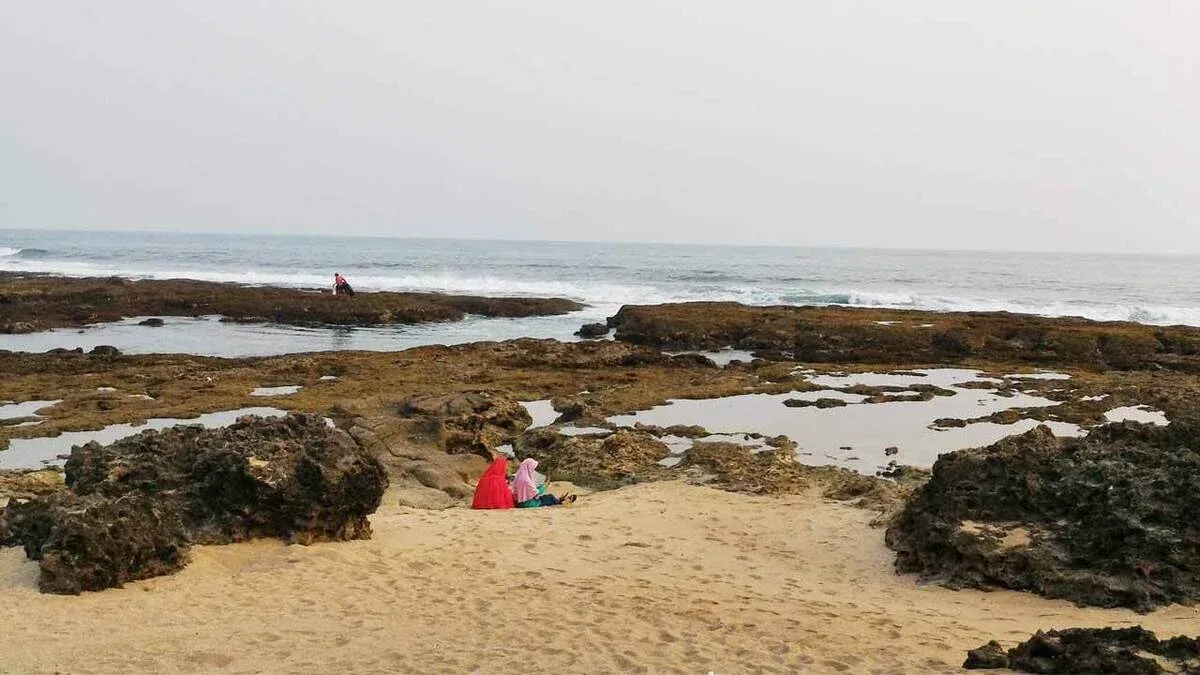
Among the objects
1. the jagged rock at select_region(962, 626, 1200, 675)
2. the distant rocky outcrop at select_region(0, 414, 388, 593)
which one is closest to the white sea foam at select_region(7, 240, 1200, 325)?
the distant rocky outcrop at select_region(0, 414, 388, 593)

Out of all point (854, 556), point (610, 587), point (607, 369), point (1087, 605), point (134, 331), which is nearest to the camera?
point (1087, 605)

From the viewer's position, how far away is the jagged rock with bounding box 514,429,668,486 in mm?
A: 11805

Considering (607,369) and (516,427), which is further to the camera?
(607,369)

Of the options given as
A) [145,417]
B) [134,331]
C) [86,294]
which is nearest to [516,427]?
[145,417]

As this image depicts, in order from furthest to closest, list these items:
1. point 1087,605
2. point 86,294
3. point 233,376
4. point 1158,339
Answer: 1. point 86,294
2. point 1158,339
3. point 233,376
4. point 1087,605

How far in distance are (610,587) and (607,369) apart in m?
14.0

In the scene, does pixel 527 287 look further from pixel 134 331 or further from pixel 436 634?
pixel 436 634

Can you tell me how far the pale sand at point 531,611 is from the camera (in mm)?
5355

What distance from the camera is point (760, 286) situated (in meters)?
58.8

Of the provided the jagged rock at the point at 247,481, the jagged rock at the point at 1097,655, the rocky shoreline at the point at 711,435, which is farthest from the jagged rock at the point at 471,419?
the jagged rock at the point at 1097,655

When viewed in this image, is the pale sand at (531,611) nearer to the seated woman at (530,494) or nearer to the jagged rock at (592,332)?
the seated woman at (530,494)

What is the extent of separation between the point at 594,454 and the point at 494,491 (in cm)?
255

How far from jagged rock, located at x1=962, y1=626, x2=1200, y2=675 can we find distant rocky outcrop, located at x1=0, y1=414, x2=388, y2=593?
226 inches

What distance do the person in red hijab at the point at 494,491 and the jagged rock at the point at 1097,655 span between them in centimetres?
617
